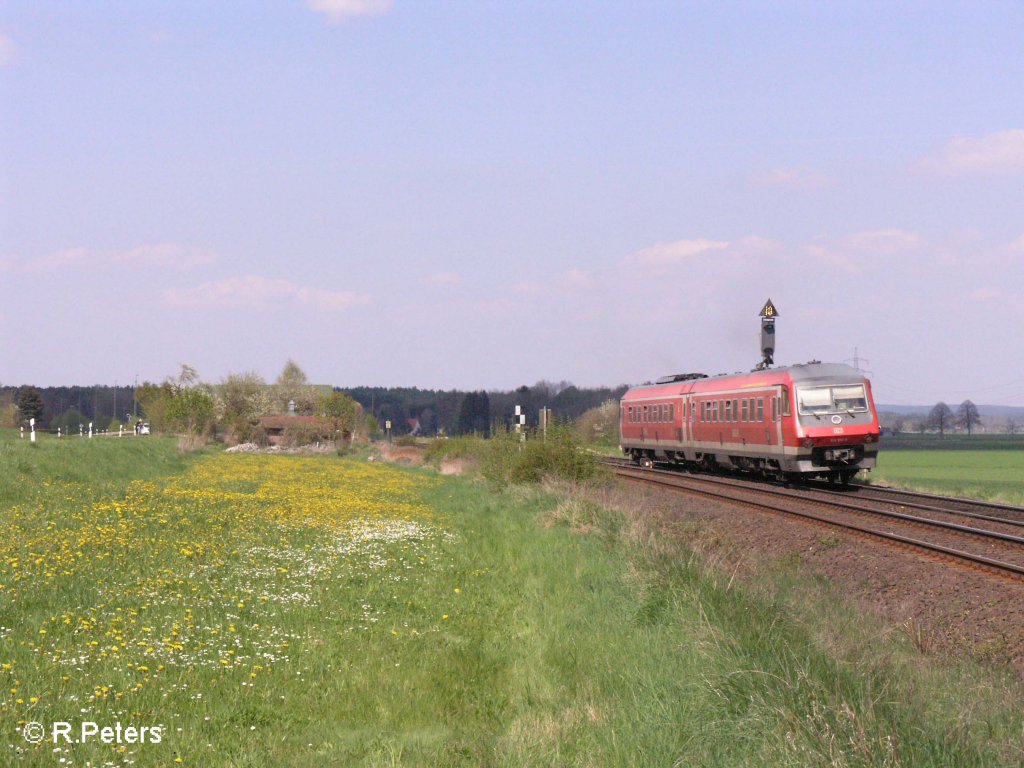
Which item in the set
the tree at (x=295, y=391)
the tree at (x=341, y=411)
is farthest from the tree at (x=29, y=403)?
the tree at (x=341, y=411)

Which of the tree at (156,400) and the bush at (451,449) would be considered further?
the tree at (156,400)

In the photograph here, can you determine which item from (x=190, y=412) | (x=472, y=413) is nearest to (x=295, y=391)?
(x=472, y=413)

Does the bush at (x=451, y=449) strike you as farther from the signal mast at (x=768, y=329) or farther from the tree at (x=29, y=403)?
the tree at (x=29, y=403)

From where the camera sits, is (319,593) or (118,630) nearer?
(118,630)

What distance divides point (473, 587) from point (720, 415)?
22273 mm

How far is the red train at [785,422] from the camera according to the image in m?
28.3

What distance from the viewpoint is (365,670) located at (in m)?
9.19

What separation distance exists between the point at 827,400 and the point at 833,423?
64 cm

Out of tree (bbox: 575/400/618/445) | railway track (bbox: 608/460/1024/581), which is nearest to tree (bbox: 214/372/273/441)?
tree (bbox: 575/400/618/445)

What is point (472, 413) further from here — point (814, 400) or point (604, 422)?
point (814, 400)

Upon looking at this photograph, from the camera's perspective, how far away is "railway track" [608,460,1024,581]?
15.8 m

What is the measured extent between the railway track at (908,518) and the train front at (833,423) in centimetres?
81

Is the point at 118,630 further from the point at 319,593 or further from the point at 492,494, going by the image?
the point at 492,494

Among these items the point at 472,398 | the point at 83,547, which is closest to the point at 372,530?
the point at 83,547
